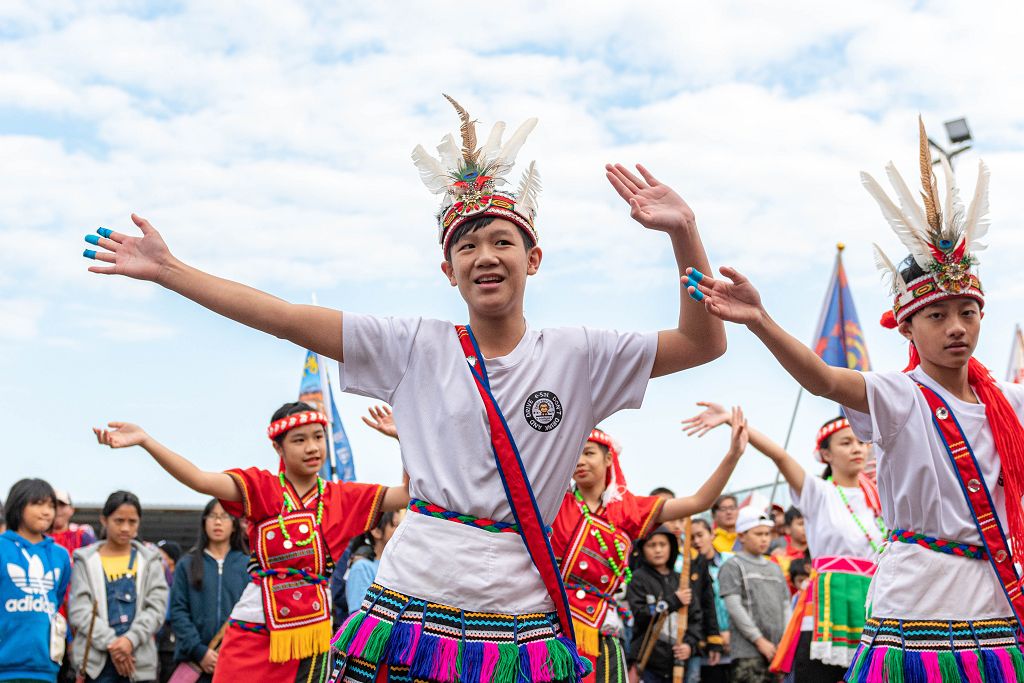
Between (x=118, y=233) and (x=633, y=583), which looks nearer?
(x=118, y=233)

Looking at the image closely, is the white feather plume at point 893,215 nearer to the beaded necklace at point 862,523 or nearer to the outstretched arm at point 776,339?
the outstretched arm at point 776,339

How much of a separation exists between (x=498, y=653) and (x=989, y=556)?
201cm

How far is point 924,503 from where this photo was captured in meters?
4.25

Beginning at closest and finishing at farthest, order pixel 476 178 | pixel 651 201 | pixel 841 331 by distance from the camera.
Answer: pixel 651 201
pixel 476 178
pixel 841 331

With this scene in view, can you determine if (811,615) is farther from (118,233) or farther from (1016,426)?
(118,233)

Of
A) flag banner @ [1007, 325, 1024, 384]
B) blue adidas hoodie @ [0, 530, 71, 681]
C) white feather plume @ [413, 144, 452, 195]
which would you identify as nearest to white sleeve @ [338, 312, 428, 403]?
white feather plume @ [413, 144, 452, 195]

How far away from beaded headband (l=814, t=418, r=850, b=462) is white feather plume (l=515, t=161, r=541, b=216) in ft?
13.8

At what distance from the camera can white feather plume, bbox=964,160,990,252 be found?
15.1 feet

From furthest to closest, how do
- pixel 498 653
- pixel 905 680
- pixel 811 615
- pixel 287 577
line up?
pixel 811 615
pixel 287 577
pixel 905 680
pixel 498 653

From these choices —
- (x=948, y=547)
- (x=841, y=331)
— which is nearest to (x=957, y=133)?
(x=841, y=331)

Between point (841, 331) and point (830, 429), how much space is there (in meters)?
8.45

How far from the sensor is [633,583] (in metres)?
9.17

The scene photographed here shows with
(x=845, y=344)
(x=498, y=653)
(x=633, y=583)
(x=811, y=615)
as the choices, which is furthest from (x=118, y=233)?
(x=845, y=344)

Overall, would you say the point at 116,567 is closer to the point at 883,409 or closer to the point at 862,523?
the point at 862,523
